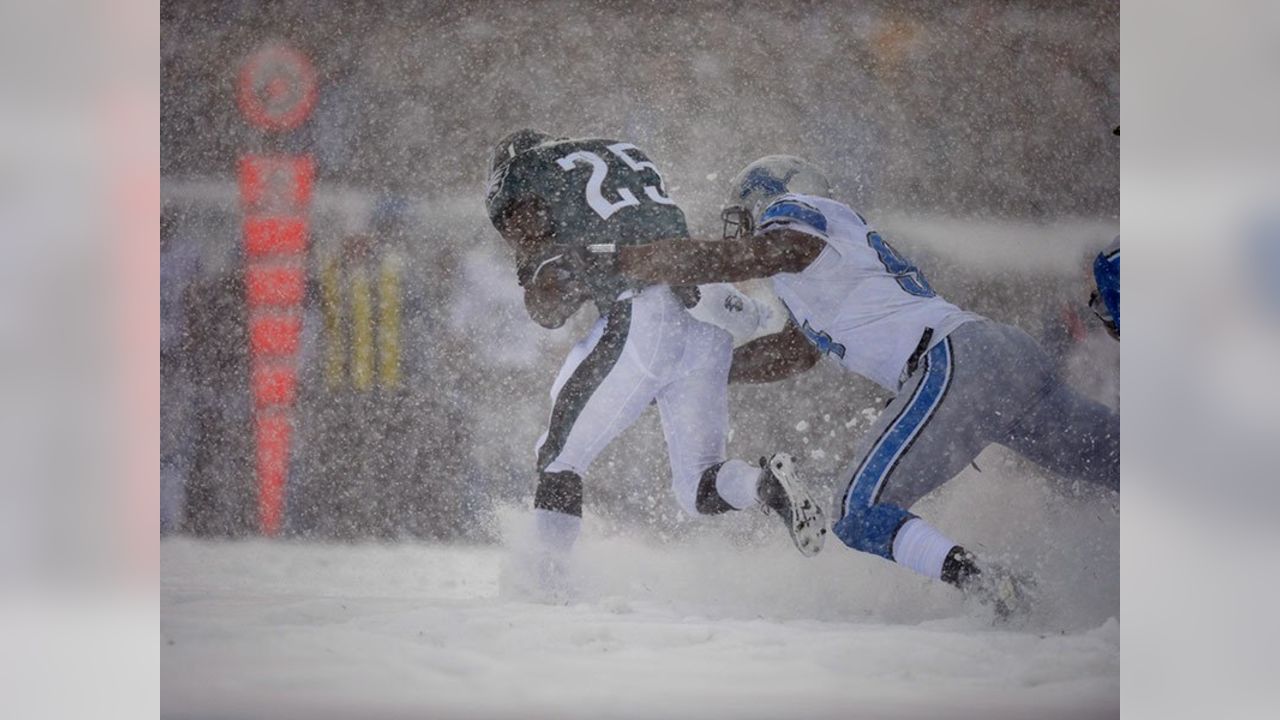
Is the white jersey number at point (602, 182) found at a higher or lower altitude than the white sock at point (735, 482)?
higher

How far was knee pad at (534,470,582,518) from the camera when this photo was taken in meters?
2.64

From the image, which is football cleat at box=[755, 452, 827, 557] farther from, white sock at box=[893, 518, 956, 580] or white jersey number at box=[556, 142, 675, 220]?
white jersey number at box=[556, 142, 675, 220]

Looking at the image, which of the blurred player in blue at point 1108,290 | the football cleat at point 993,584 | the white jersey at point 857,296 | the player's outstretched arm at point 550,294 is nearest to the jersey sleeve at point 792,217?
the white jersey at point 857,296

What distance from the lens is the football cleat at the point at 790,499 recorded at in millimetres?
2639

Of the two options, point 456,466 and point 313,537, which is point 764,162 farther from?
point 313,537

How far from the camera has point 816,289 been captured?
8.81ft

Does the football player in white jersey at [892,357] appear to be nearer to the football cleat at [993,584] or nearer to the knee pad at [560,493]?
the football cleat at [993,584]

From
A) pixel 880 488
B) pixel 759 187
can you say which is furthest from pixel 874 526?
pixel 759 187

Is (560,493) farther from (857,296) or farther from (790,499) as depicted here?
(857,296)

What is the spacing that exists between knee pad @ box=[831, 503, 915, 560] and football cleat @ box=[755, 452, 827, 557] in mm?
69
